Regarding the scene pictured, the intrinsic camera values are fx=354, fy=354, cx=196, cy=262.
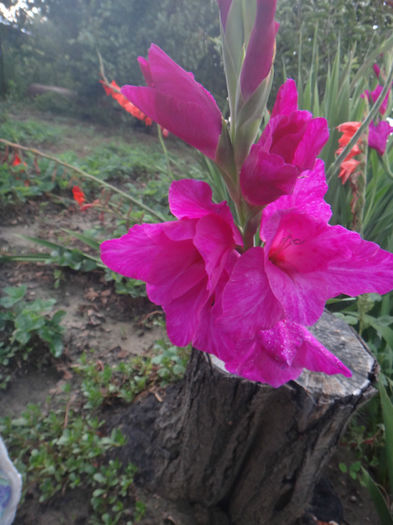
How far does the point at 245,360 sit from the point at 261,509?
779 mm

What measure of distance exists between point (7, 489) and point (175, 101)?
3.45 feet

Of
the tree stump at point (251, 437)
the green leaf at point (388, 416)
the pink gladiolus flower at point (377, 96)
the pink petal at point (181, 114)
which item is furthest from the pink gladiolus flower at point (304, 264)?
the pink gladiolus flower at point (377, 96)

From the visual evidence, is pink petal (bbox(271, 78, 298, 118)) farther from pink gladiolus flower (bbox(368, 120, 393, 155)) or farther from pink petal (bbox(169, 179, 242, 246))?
pink gladiolus flower (bbox(368, 120, 393, 155))

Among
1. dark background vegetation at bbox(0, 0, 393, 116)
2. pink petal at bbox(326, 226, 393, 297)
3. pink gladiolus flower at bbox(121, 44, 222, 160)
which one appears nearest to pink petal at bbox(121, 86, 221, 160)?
pink gladiolus flower at bbox(121, 44, 222, 160)

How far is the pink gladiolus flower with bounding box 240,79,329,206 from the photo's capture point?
404 mm

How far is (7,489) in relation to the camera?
0.93 metres

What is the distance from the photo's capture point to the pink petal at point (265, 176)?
1.31ft

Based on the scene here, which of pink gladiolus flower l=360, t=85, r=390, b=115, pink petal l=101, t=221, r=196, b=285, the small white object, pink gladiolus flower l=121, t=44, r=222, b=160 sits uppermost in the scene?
pink gladiolus flower l=360, t=85, r=390, b=115

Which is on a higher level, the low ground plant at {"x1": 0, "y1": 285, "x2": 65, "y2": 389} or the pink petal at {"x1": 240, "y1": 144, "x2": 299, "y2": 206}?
the pink petal at {"x1": 240, "y1": 144, "x2": 299, "y2": 206}

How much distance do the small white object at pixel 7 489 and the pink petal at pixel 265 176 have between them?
98cm

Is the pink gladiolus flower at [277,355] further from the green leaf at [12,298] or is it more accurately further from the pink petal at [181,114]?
the green leaf at [12,298]

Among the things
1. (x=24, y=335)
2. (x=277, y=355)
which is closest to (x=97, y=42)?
(x=24, y=335)

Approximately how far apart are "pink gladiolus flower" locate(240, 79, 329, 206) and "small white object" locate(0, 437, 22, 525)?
984 millimetres

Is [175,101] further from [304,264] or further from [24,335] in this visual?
[24,335]
